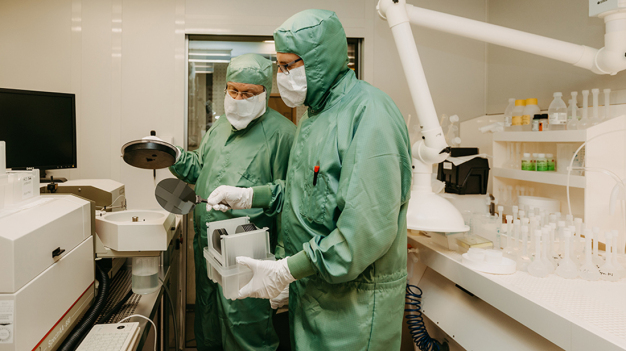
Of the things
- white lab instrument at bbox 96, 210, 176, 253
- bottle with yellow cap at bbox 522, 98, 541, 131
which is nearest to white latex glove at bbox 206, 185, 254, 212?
white lab instrument at bbox 96, 210, 176, 253

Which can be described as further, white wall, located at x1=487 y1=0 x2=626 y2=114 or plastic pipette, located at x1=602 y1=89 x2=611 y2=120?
white wall, located at x1=487 y1=0 x2=626 y2=114

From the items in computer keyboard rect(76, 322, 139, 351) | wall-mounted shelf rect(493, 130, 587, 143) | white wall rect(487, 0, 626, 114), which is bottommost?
computer keyboard rect(76, 322, 139, 351)

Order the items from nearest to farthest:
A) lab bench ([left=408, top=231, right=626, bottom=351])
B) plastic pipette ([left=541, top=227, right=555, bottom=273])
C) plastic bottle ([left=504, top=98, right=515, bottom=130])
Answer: lab bench ([left=408, top=231, right=626, bottom=351]), plastic pipette ([left=541, top=227, right=555, bottom=273]), plastic bottle ([left=504, top=98, right=515, bottom=130])

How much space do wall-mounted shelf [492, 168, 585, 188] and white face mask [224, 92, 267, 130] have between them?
1.33 m

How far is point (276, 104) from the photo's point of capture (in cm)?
Result: 269

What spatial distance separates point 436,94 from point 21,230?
8.46 ft

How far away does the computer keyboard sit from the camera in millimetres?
978

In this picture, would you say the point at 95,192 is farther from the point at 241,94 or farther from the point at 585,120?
the point at 585,120

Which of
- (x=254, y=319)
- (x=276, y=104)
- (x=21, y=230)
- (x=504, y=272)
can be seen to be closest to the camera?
(x=21, y=230)

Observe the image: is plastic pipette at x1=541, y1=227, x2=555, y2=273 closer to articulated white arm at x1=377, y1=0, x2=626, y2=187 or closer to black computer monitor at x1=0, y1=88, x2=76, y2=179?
articulated white arm at x1=377, y1=0, x2=626, y2=187

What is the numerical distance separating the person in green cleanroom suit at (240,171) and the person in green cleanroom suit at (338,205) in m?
0.61

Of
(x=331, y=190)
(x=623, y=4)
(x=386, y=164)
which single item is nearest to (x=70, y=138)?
(x=331, y=190)

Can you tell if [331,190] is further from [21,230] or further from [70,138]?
[70,138]

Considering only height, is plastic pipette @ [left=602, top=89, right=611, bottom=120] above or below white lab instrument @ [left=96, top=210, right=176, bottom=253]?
above
